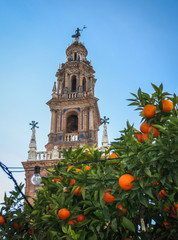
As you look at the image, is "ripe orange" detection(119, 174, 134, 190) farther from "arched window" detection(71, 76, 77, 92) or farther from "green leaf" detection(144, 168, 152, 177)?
"arched window" detection(71, 76, 77, 92)

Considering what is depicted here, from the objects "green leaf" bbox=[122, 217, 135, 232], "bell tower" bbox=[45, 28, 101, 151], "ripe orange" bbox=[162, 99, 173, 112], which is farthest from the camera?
"bell tower" bbox=[45, 28, 101, 151]

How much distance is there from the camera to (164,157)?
476cm

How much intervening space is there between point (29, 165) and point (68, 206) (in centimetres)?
1879

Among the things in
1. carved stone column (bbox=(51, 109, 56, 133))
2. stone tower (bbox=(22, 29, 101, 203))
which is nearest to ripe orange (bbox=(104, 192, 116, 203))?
stone tower (bbox=(22, 29, 101, 203))

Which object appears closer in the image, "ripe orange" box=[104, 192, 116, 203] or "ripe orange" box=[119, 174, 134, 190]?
"ripe orange" box=[119, 174, 134, 190]

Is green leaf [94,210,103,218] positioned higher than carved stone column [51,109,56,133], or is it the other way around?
carved stone column [51,109,56,133]

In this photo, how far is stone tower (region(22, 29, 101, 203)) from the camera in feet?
81.1

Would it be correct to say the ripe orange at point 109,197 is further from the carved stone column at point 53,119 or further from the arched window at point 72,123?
the arched window at point 72,123

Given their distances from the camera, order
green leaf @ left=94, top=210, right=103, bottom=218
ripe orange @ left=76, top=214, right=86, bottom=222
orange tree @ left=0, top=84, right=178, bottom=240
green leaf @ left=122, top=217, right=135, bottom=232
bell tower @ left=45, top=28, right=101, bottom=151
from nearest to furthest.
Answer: orange tree @ left=0, top=84, right=178, bottom=240 < green leaf @ left=122, top=217, right=135, bottom=232 < green leaf @ left=94, top=210, right=103, bottom=218 < ripe orange @ left=76, top=214, right=86, bottom=222 < bell tower @ left=45, top=28, right=101, bottom=151

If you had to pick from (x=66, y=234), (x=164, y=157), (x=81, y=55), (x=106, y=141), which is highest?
(x=81, y=55)

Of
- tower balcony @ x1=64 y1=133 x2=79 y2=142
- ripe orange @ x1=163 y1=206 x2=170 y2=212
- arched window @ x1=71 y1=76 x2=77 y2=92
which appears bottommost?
ripe orange @ x1=163 y1=206 x2=170 y2=212

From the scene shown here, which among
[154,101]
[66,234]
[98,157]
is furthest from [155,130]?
[66,234]

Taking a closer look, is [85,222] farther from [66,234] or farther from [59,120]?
[59,120]

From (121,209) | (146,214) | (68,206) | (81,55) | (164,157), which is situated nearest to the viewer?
(164,157)
